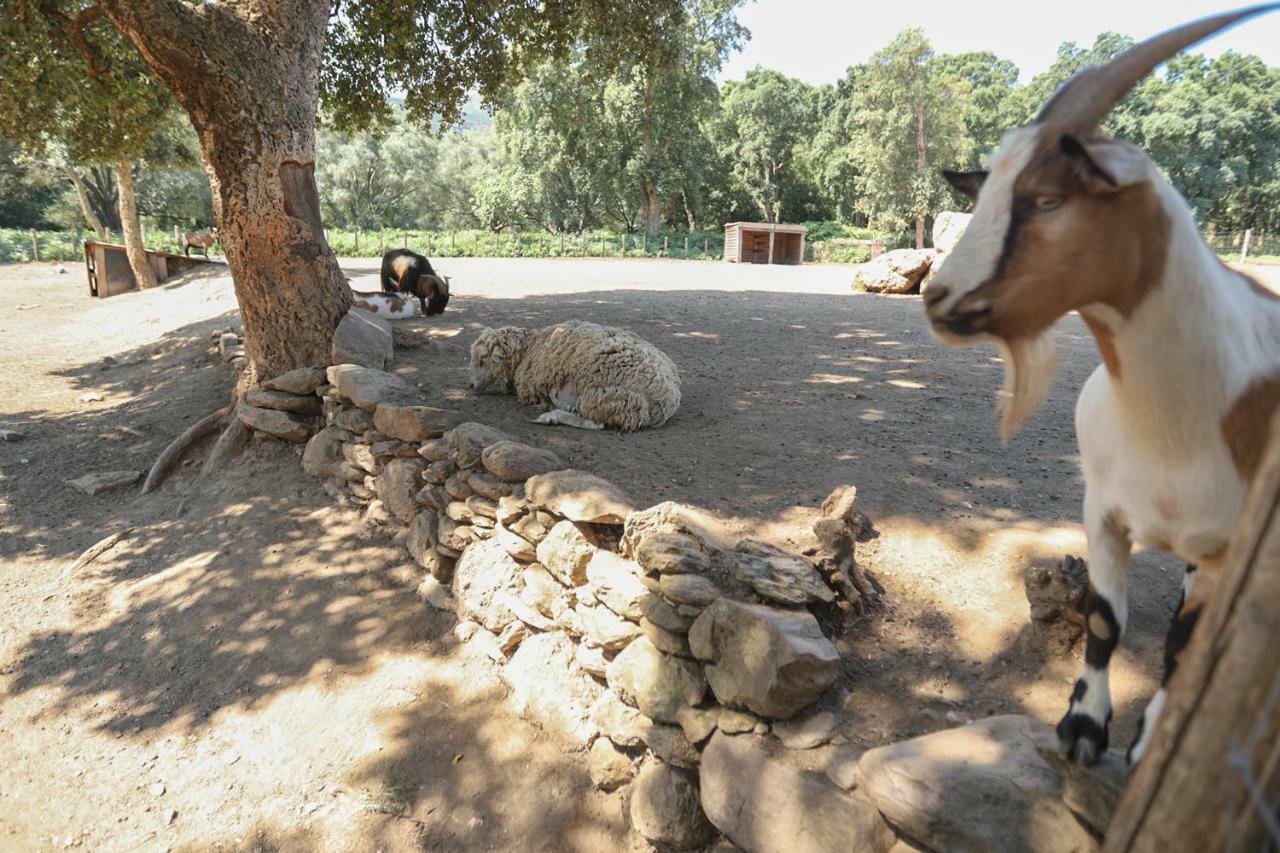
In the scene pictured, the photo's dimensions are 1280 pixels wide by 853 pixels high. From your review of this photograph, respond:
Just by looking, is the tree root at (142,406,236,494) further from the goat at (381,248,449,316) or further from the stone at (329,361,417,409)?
the goat at (381,248,449,316)

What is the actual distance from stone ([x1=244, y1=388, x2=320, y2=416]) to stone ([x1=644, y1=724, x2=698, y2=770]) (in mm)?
5055

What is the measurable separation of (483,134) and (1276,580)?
66.7 m

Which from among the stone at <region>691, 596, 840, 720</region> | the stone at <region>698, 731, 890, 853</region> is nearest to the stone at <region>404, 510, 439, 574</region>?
the stone at <region>691, 596, 840, 720</region>

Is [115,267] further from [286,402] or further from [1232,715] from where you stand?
[1232,715]

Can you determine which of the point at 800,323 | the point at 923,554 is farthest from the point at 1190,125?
the point at 923,554

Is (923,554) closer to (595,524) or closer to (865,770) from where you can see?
(865,770)

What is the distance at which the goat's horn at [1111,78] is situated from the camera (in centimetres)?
129

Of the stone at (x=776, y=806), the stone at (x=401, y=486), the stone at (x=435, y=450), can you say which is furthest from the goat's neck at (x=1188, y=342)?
the stone at (x=401, y=486)

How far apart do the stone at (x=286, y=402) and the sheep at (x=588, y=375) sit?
1870 mm

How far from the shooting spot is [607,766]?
3736 millimetres

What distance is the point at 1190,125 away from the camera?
3891cm

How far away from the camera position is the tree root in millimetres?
7344

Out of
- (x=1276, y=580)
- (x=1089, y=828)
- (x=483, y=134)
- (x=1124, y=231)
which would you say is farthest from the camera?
(x=483, y=134)

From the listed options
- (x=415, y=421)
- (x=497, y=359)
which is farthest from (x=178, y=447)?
(x=497, y=359)
